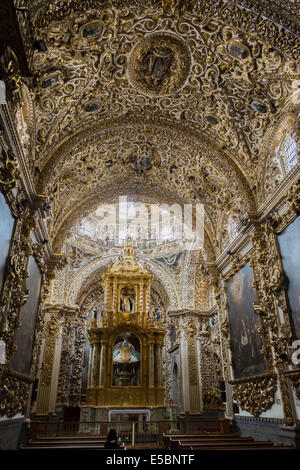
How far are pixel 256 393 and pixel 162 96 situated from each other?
10557mm

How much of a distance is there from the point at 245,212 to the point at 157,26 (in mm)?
6744

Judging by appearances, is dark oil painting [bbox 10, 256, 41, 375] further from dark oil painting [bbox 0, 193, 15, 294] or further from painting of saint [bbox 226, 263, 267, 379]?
painting of saint [bbox 226, 263, 267, 379]

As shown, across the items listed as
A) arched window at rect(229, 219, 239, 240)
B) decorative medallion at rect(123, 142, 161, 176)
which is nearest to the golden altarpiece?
decorative medallion at rect(123, 142, 161, 176)

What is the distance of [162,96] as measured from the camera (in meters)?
11.9

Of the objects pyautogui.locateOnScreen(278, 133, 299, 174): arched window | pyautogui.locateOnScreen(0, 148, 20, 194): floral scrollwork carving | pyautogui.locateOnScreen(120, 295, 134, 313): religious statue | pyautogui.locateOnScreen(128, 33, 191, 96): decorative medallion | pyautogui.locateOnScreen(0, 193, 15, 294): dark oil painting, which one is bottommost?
pyautogui.locateOnScreen(0, 193, 15, 294): dark oil painting

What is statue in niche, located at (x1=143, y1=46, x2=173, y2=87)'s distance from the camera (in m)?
10.4

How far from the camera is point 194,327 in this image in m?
20.9

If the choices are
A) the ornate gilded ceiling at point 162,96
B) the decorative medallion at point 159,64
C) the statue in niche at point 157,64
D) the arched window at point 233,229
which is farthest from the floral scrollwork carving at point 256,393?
the statue in niche at point 157,64

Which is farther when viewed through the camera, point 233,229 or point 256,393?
point 233,229

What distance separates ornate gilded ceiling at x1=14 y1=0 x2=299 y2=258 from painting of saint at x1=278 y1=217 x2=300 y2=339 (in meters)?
2.54

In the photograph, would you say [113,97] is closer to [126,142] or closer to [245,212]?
[126,142]

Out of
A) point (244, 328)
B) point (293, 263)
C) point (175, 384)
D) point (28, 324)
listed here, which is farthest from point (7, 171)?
point (175, 384)

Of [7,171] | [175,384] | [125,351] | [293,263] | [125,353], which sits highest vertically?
[7,171]

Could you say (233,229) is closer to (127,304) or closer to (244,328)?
(244,328)
